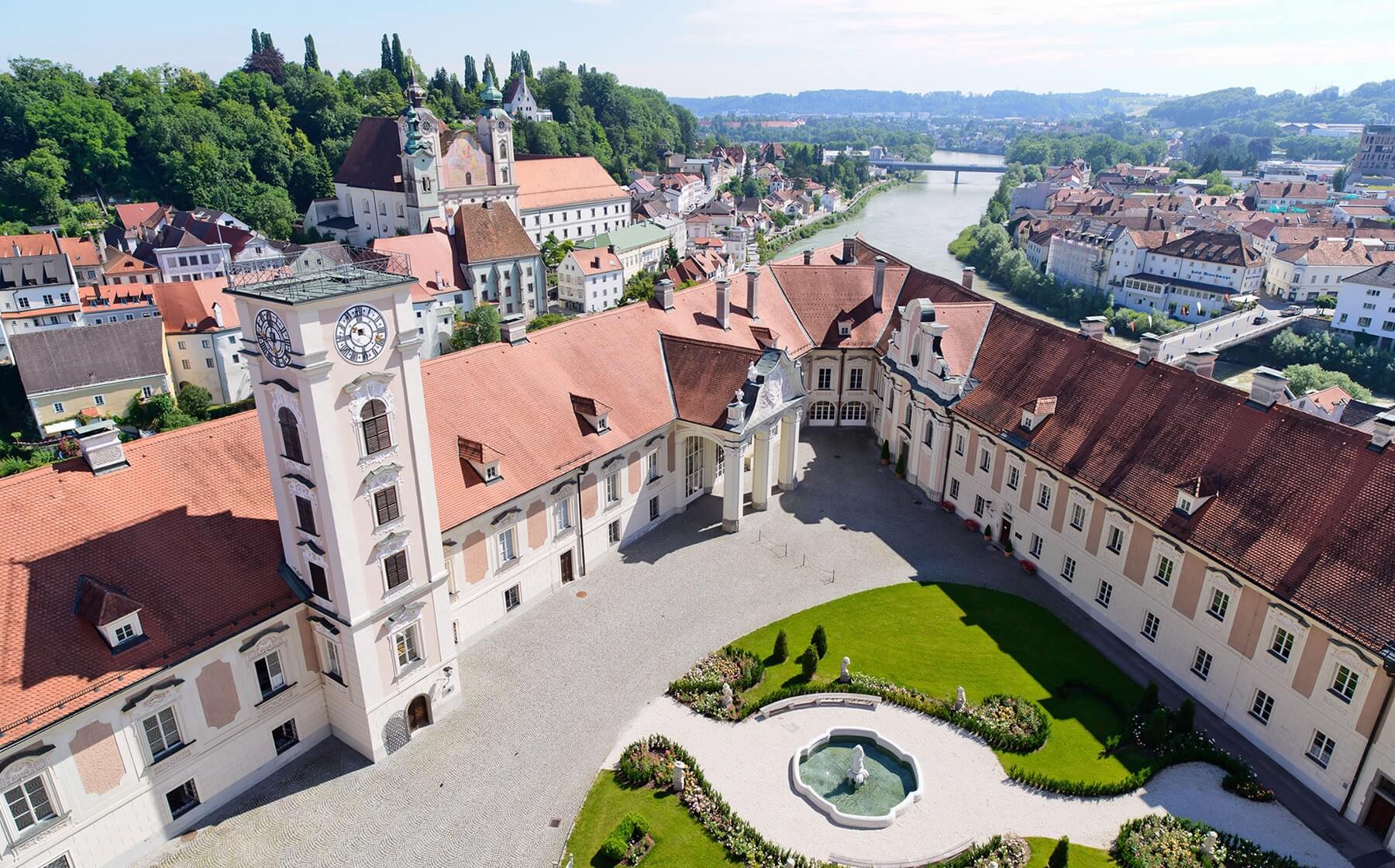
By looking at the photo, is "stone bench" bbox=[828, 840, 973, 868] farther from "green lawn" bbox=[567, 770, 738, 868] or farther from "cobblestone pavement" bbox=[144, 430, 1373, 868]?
"cobblestone pavement" bbox=[144, 430, 1373, 868]

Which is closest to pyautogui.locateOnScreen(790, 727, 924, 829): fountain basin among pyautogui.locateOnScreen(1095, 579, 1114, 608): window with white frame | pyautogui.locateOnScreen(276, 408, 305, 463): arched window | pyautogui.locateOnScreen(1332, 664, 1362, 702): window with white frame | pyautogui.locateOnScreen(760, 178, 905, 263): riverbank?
pyautogui.locateOnScreen(1095, 579, 1114, 608): window with white frame

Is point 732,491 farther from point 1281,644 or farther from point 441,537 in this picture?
point 1281,644

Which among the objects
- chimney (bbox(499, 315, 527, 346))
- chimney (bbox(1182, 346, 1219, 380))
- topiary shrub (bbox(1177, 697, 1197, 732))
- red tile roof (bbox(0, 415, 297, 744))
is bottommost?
topiary shrub (bbox(1177, 697, 1197, 732))

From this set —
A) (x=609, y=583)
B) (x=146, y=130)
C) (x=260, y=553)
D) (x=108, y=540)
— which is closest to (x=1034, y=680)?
(x=609, y=583)

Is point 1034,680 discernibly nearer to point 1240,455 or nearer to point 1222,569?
point 1222,569

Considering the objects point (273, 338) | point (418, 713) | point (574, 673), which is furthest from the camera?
point (574, 673)

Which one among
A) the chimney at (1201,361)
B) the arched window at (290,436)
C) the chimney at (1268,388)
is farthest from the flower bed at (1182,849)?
the arched window at (290,436)

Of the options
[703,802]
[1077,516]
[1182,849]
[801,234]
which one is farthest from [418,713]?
[801,234]
